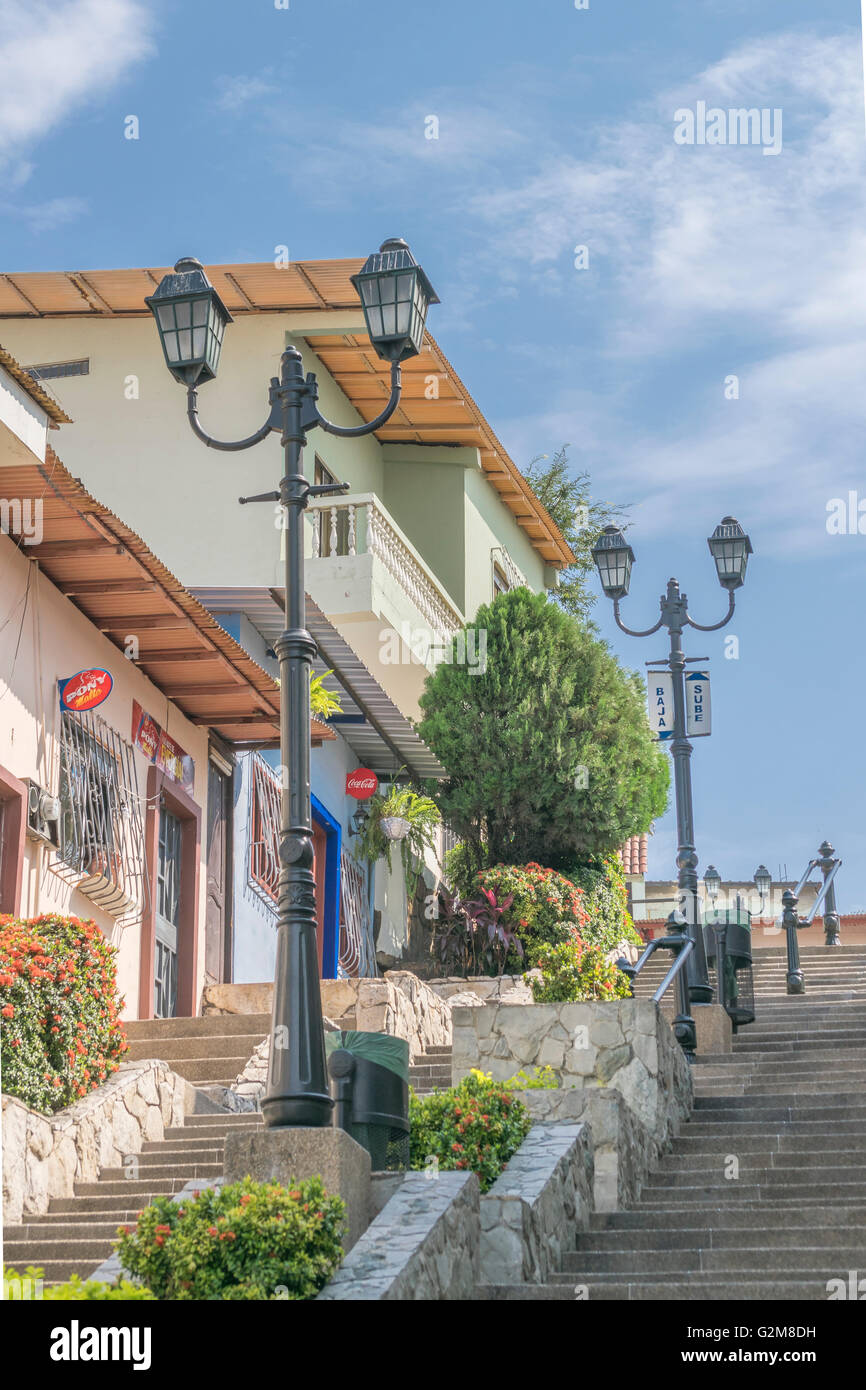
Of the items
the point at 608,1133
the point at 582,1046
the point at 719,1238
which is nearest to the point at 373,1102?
the point at 719,1238

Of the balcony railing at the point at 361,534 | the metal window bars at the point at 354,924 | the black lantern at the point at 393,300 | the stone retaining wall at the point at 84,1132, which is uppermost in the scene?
the balcony railing at the point at 361,534

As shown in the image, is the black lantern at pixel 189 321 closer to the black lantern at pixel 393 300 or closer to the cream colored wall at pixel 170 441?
the black lantern at pixel 393 300

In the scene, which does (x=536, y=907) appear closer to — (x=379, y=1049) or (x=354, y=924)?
(x=354, y=924)

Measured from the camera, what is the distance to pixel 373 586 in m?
19.6

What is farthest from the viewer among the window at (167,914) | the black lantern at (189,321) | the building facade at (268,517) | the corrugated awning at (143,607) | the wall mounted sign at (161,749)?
the building facade at (268,517)

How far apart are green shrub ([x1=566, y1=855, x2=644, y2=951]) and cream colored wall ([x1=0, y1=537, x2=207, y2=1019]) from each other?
6493 mm

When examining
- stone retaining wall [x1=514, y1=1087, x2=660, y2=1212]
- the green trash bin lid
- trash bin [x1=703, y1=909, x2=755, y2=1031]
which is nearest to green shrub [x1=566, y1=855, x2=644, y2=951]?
trash bin [x1=703, y1=909, x2=755, y2=1031]

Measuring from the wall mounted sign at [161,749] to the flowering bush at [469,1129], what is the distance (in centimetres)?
655

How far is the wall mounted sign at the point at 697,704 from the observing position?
55.7 feet

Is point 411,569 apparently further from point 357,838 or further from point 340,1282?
point 340,1282

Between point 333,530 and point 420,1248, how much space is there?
1300 cm

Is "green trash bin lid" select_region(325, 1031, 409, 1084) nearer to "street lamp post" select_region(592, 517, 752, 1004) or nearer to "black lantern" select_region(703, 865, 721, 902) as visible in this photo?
"street lamp post" select_region(592, 517, 752, 1004)

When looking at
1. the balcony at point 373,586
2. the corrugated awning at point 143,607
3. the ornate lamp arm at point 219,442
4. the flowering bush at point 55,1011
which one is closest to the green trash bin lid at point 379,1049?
the flowering bush at point 55,1011
